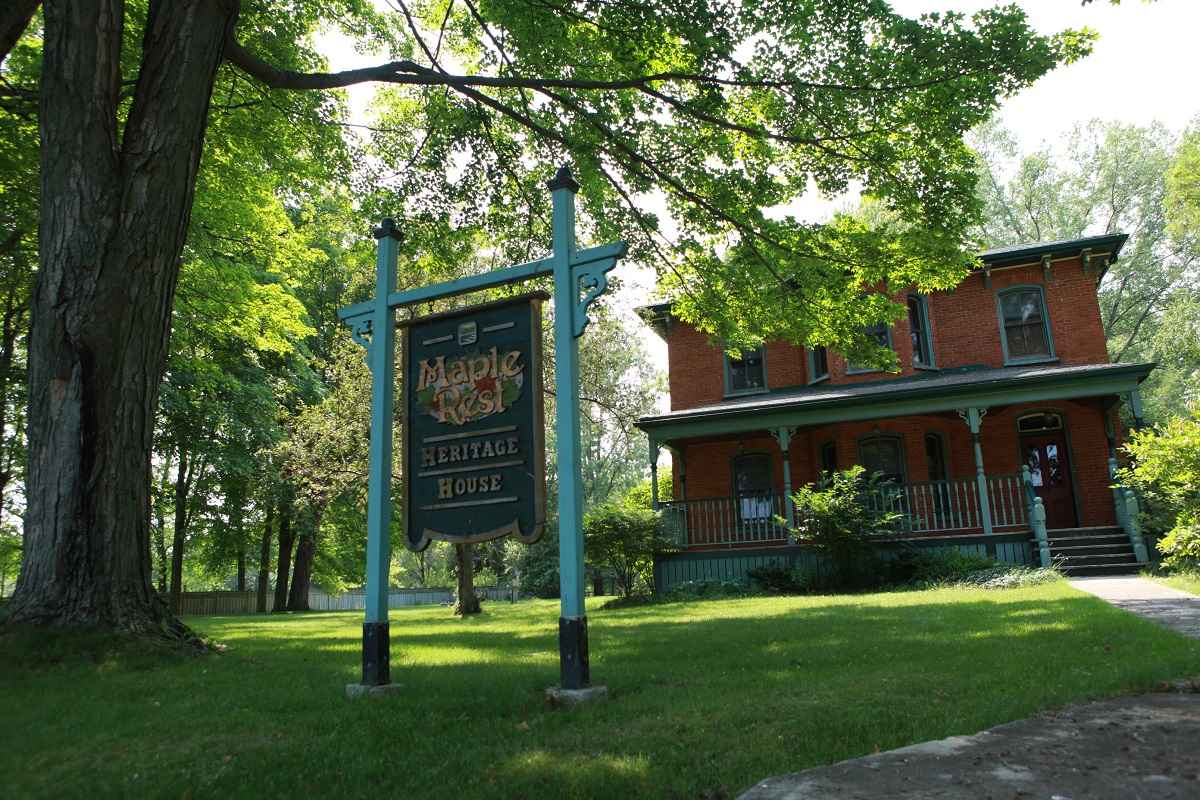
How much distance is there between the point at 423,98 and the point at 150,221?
8.02 m

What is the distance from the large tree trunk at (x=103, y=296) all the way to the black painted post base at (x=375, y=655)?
213 centimetres

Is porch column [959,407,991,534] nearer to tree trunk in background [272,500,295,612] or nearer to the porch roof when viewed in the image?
the porch roof

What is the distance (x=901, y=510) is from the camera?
683 inches

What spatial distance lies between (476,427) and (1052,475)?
1780 centimetres

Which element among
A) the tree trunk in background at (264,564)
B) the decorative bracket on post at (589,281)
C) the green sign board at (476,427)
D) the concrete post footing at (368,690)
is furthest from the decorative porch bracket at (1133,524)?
the tree trunk in background at (264,564)

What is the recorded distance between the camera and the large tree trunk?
6262mm

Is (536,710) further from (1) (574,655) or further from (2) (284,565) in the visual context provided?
(2) (284,565)

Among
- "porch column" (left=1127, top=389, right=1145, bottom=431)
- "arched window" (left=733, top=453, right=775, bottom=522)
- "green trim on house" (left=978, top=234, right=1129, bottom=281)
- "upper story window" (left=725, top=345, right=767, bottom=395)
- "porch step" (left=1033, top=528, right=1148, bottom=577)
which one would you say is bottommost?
"porch step" (left=1033, top=528, right=1148, bottom=577)

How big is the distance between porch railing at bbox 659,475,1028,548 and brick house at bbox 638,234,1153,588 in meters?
0.06

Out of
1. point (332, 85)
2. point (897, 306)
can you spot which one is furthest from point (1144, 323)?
point (332, 85)

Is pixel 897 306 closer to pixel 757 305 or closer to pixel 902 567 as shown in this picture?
pixel 757 305

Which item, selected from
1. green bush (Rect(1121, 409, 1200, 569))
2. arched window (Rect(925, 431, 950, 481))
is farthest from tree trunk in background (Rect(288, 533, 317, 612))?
green bush (Rect(1121, 409, 1200, 569))

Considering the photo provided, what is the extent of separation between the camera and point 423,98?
1386 centimetres

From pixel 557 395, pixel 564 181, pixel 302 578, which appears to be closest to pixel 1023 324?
pixel 564 181
